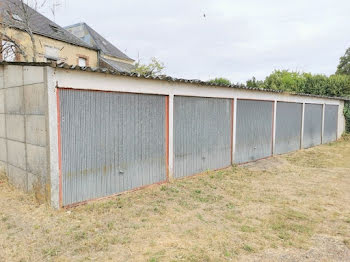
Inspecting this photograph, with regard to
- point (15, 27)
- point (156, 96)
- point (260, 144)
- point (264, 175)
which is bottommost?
point (264, 175)

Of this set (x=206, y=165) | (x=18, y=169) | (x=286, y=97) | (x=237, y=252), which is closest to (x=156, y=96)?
(x=206, y=165)

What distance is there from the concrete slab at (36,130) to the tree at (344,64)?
4584 cm

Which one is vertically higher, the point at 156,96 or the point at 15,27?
the point at 15,27

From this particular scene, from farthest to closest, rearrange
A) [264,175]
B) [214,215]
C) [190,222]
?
1. [264,175]
2. [214,215]
3. [190,222]

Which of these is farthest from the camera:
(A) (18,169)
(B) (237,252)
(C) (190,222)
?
(A) (18,169)

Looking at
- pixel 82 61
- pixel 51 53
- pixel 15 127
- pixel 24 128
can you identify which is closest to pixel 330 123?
pixel 24 128

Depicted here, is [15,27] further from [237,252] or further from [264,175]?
[237,252]

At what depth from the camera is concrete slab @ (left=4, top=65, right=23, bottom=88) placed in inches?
204

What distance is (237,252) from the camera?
338 centimetres

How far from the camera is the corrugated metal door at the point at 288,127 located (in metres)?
11.0

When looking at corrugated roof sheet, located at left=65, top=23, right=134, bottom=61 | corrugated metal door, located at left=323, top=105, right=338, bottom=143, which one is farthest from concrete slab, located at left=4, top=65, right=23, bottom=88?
corrugated roof sheet, located at left=65, top=23, right=134, bottom=61

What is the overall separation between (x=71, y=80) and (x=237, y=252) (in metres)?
4.06

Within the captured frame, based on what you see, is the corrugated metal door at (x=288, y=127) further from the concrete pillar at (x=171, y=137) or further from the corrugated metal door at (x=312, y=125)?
the concrete pillar at (x=171, y=137)

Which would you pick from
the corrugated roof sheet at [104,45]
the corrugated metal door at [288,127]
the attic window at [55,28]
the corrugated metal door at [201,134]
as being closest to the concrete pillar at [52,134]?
the corrugated metal door at [201,134]
